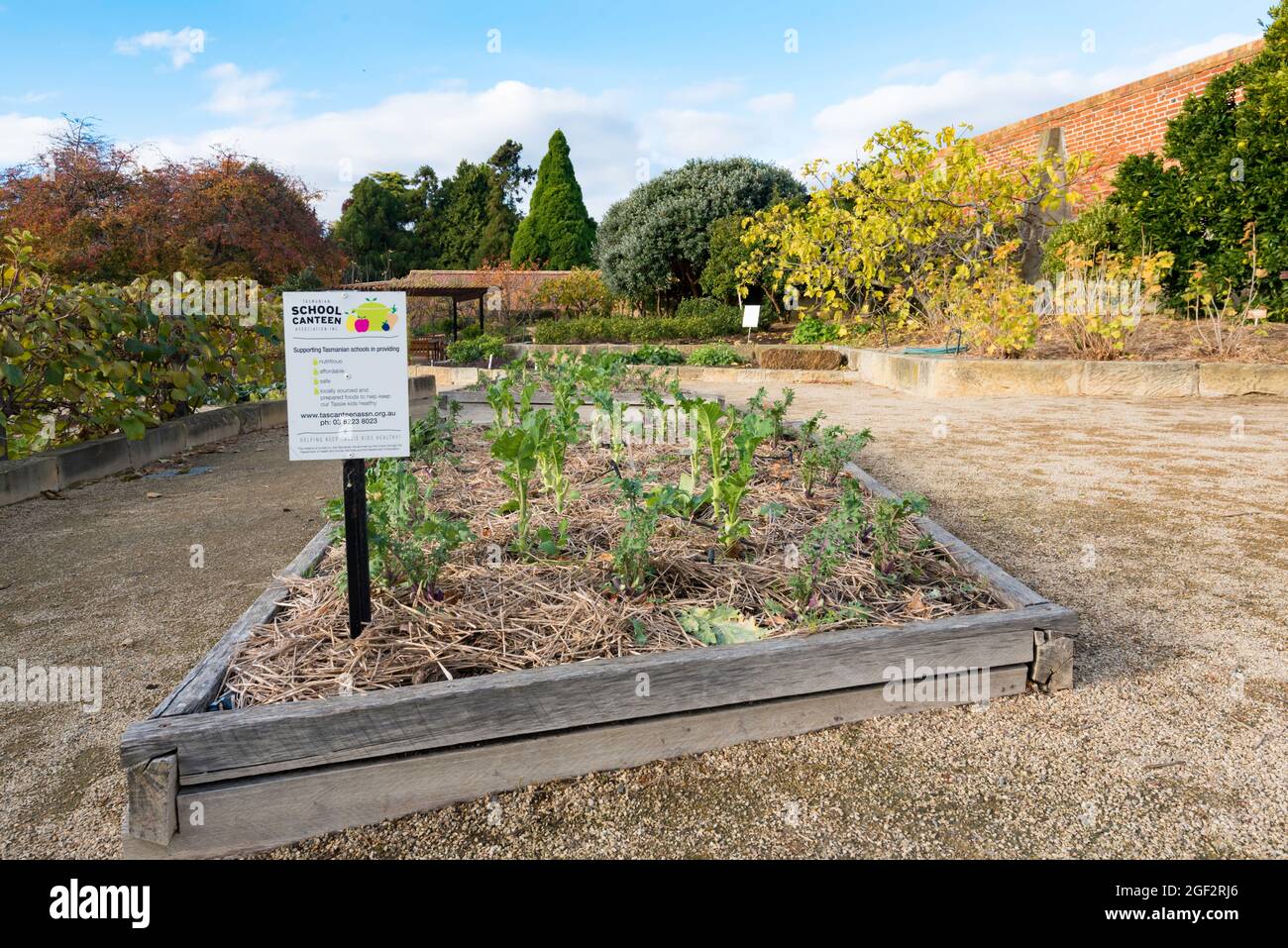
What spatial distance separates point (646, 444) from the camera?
491cm

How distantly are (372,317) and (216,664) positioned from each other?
3.26ft

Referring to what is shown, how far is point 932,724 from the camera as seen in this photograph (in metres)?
2.18

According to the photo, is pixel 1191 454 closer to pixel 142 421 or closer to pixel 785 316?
pixel 142 421

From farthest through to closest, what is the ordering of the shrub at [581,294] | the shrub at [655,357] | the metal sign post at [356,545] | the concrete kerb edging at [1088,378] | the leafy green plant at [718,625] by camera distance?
the shrub at [581,294] < the shrub at [655,357] < the concrete kerb edging at [1088,378] < the leafy green plant at [718,625] < the metal sign post at [356,545]

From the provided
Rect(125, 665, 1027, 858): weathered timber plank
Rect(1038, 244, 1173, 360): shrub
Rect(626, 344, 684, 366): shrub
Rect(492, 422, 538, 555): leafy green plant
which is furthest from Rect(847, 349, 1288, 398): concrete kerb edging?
Rect(125, 665, 1027, 858): weathered timber plank

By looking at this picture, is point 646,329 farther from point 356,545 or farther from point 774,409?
point 356,545

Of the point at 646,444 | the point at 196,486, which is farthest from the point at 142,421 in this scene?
the point at 646,444

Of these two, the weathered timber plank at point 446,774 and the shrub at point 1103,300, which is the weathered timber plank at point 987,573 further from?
the shrub at point 1103,300

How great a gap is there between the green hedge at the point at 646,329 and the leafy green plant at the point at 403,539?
45.0ft

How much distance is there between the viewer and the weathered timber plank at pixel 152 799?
5.43 ft

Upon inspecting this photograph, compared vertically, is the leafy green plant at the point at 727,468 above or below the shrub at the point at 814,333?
below

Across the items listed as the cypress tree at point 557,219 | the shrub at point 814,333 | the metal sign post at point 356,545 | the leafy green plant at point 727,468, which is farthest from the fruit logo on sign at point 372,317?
the cypress tree at point 557,219
